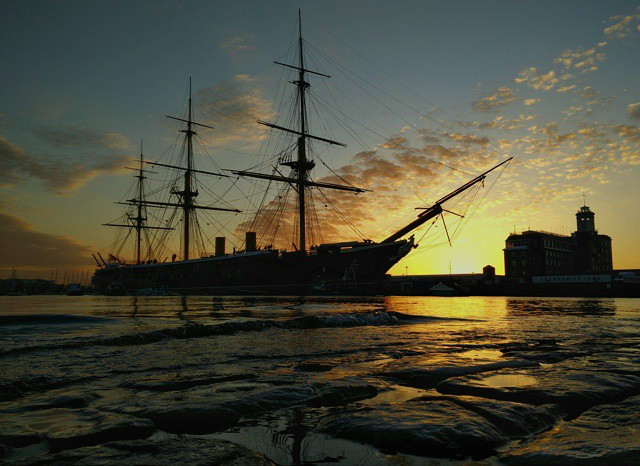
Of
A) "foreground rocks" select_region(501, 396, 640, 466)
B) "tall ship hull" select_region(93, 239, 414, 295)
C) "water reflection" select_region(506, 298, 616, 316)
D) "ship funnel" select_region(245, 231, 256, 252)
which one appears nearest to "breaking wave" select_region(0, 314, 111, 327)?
"foreground rocks" select_region(501, 396, 640, 466)

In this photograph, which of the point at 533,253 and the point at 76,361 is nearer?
the point at 76,361

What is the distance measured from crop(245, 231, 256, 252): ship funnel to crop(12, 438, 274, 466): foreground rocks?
5959cm

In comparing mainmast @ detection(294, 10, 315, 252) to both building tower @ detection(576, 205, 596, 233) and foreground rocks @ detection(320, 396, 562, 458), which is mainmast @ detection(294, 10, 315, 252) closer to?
foreground rocks @ detection(320, 396, 562, 458)

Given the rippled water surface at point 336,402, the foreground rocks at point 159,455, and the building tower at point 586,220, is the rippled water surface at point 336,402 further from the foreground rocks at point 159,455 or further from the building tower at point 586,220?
the building tower at point 586,220

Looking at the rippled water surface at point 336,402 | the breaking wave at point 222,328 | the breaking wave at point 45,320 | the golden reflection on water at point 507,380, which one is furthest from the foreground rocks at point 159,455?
the breaking wave at point 45,320

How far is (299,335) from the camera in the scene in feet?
28.4

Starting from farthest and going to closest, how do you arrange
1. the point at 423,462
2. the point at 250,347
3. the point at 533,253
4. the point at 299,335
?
the point at 533,253, the point at 299,335, the point at 250,347, the point at 423,462

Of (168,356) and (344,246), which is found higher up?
(344,246)

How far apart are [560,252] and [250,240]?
9605 centimetres

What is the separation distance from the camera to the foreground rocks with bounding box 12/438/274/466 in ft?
6.42

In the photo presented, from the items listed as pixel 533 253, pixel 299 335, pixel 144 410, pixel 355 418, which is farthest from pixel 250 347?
pixel 533 253

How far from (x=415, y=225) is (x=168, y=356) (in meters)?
46.4

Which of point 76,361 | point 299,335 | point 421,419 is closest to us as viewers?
point 421,419

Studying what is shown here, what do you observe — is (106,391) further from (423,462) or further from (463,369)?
(463,369)
